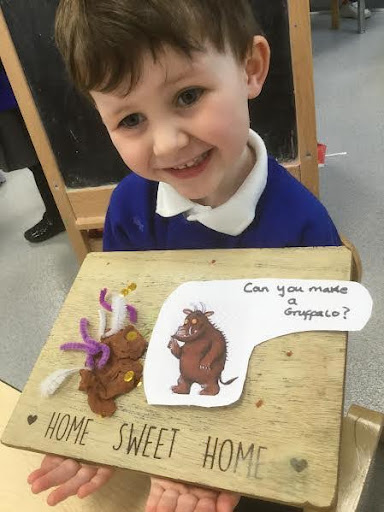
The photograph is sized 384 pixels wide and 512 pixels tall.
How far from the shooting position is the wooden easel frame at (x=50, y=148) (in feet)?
3.08

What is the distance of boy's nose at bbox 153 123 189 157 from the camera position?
497 mm

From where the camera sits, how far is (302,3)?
2.93ft

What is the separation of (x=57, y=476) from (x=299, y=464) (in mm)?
243

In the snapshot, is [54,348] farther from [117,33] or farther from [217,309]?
[117,33]

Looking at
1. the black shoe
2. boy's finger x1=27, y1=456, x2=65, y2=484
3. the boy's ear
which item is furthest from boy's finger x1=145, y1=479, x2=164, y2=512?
the black shoe

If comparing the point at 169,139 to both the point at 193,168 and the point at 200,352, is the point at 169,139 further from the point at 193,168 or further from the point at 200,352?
the point at 200,352

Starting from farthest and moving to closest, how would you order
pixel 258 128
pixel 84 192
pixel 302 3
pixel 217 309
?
pixel 84 192 < pixel 258 128 < pixel 302 3 < pixel 217 309

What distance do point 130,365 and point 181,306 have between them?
83 mm

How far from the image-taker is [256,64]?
1.93 ft

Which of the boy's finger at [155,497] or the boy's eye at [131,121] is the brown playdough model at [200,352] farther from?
the boy's eye at [131,121]

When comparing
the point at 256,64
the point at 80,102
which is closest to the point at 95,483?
A: the point at 256,64

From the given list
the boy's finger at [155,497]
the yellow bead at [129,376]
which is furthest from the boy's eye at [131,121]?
the boy's finger at [155,497]

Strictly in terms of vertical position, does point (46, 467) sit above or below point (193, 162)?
below

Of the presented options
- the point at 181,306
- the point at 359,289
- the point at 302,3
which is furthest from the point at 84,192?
the point at 359,289
